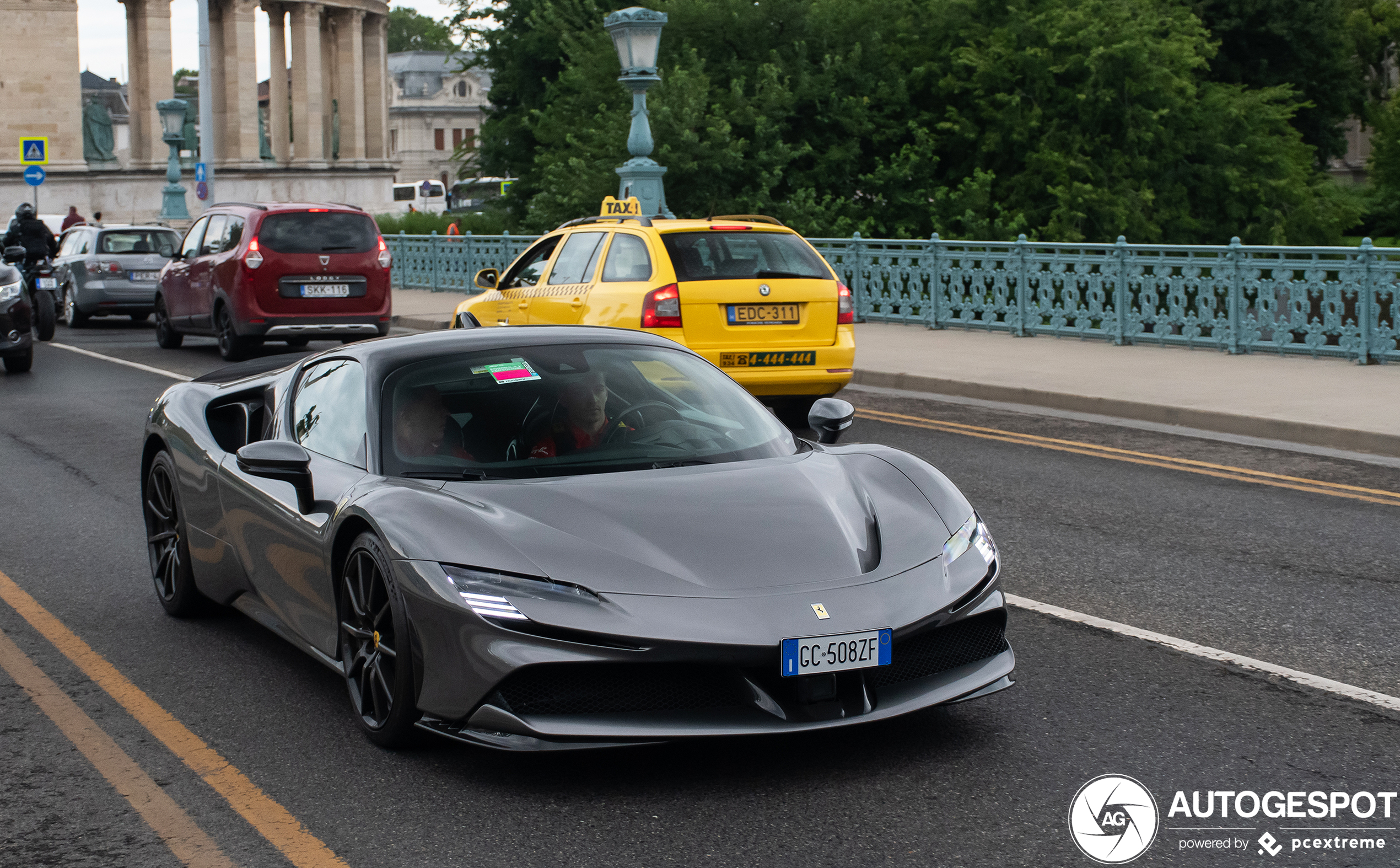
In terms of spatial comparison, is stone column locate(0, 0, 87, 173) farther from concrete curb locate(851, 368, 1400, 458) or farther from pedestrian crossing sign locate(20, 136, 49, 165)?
concrete curb locate(851, 368, 1400, 458)

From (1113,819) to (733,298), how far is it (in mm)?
8644

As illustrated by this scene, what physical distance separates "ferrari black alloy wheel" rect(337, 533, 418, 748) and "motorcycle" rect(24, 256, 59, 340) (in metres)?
17.8

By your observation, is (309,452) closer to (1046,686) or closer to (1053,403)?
(1046,686)

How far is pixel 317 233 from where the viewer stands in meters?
18.9

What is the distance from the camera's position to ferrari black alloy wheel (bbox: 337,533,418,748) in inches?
181

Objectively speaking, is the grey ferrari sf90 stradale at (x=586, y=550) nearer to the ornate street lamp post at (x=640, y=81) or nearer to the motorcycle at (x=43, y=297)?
the ornate street lamp post at (x=640, y=81)

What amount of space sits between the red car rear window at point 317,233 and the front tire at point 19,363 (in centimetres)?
275

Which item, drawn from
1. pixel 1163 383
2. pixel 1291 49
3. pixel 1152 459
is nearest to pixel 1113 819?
pixel 1152 459

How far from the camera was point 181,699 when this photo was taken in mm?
5473

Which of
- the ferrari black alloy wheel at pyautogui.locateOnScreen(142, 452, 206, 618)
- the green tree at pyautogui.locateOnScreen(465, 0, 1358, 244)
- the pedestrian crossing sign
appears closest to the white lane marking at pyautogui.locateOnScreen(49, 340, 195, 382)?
the ferrari black alloy wheel at pyautogui.locateOnScreen(142, 452, 206, 618)

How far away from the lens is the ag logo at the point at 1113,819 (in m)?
3.94

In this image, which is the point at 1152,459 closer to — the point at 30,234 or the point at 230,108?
the point at 30,234

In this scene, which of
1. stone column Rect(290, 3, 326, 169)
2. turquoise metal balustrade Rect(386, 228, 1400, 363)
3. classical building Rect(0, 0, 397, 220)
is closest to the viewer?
turquoise metal balustrade Rect(386, 228, 1400, 363)

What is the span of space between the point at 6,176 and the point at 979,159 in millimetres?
38573
